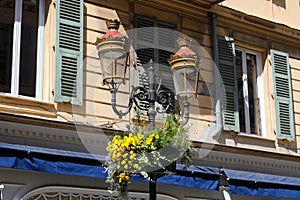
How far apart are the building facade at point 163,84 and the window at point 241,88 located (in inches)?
0.9

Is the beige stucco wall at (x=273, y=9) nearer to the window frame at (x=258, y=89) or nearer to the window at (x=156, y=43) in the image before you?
the window frame at (x=258, y=89)

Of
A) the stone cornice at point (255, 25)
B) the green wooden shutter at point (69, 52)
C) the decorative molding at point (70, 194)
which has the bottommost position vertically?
the decorative molding at point (70, 194)

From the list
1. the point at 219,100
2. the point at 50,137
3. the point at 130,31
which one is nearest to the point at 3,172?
the point at 50,137

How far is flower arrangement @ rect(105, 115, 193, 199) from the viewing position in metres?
7.90

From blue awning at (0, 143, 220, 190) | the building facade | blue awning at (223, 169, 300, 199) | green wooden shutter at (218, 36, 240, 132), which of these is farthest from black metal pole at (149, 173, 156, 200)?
green wooden shutter at (218, 36, 240, 132)

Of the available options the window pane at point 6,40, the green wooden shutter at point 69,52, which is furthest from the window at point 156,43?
the window pane at point 6,40

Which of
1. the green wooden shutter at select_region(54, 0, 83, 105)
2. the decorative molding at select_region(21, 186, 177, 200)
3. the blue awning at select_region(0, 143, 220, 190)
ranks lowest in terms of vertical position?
the decorative molding at select_region(21, 186, 177, 200)

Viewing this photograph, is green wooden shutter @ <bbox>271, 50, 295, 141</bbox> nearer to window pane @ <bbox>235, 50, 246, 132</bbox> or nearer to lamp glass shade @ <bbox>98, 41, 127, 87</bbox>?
window pane @ <bbox>235, 50, 246, 132</bbox>

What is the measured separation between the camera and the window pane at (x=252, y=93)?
13.9 m

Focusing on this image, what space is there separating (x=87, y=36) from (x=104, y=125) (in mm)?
1632

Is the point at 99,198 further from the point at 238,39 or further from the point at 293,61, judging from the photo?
the point at 293,61

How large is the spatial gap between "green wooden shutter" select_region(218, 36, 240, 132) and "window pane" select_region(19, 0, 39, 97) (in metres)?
4.08

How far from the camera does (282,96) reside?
14.0m

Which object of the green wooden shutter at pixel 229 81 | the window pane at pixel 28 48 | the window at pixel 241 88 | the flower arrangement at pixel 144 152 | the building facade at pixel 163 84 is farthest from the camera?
the window at pixel 241 88
